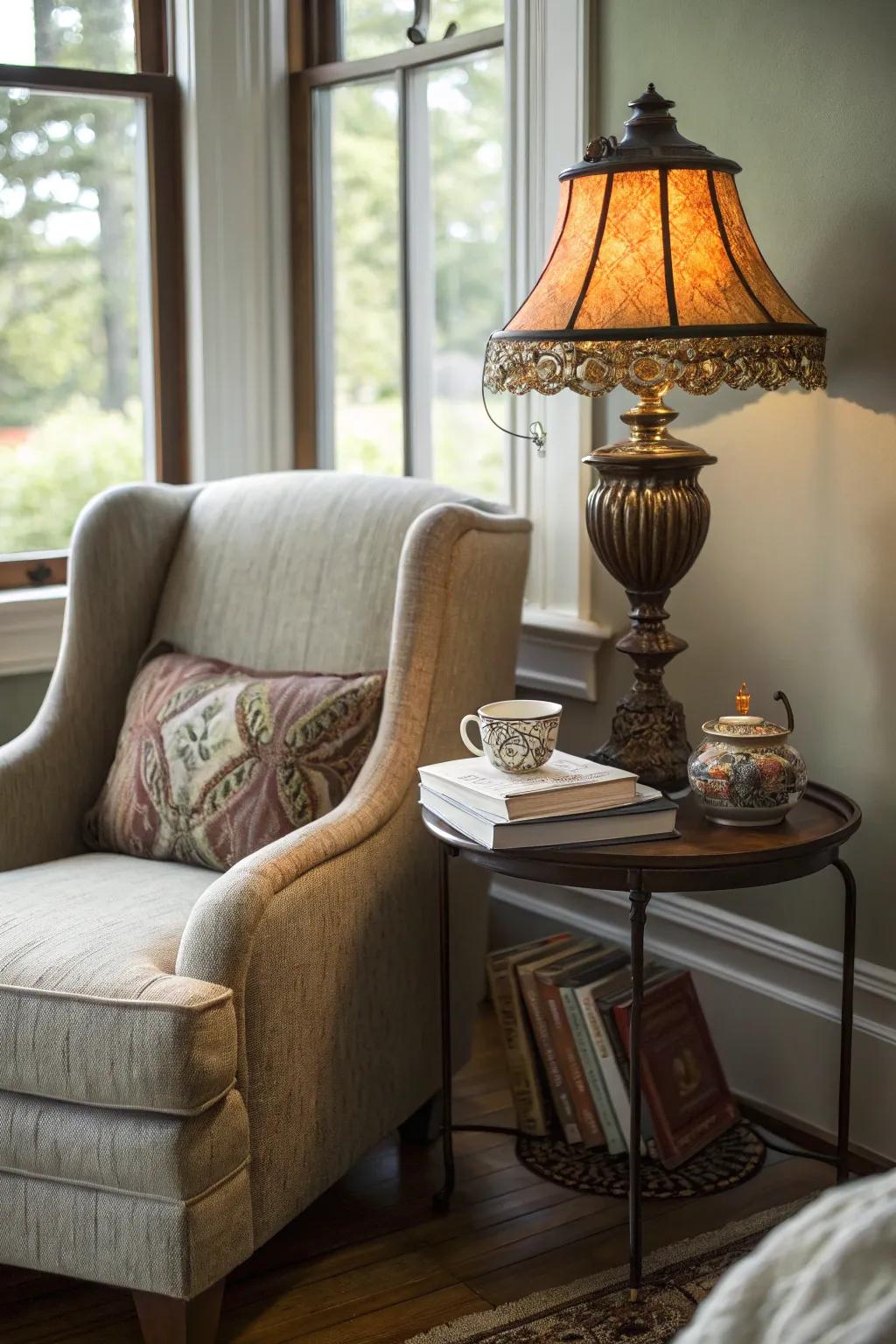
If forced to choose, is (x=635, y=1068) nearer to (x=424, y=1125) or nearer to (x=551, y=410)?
(x=424, y=1125)

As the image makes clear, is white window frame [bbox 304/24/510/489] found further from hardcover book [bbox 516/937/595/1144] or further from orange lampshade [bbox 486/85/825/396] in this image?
hardcover book [bbox 516/937/595/1144]

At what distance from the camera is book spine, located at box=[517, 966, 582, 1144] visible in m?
2.24

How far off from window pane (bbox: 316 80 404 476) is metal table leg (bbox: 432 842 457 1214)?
115cm

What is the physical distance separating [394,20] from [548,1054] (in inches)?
76.2

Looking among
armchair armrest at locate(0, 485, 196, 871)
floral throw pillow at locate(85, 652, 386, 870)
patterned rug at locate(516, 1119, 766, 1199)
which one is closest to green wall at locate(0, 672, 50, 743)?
armchair armrest at locate(0, 485, 196, 871)

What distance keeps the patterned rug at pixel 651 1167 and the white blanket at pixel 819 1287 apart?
1.60 meters

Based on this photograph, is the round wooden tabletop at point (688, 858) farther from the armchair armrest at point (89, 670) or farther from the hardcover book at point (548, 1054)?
the armchair armrest at point (89, 670)

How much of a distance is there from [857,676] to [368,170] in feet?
4.89

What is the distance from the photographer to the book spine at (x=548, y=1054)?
2238 millimetres

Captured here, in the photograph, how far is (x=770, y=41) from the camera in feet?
6.87

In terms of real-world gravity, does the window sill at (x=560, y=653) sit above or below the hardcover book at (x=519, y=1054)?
above

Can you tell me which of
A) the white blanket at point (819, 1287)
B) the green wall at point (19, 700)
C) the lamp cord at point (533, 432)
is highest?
the lamp cord at point (533, 432)

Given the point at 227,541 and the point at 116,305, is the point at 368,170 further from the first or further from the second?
the point at 227,541

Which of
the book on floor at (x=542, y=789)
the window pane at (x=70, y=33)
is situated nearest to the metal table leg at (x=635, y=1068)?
the book on floor at (x=542, y=789)
